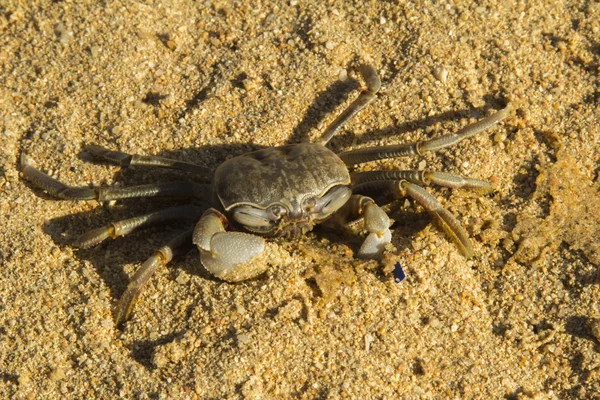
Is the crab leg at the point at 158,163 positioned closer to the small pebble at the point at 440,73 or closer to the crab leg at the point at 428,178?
the crab leg at the point at 428,178

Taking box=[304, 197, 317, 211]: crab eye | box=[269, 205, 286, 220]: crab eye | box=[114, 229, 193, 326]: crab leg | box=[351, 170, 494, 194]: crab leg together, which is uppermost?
box=[351, 170, 494, 194]: crab leg

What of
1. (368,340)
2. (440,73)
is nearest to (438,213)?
(368,340)

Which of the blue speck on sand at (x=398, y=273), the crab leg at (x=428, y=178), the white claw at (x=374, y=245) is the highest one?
the crab leg at (x=428, y=178)

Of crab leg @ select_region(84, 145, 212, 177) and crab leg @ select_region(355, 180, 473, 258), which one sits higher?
crab leg @ select_region(355, 180, 473, 258)

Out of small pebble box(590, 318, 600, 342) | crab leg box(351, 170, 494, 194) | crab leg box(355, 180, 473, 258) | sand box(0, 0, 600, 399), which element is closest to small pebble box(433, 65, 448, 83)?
sand box(0, 0, 600, 399)

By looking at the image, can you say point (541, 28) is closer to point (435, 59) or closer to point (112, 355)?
point (435, 59)

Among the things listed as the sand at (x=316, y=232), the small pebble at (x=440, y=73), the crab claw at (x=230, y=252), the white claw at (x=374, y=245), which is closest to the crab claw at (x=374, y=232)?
the white claw at (x=374, y=245)

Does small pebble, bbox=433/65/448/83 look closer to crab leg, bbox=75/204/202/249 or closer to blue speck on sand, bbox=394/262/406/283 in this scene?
blue speck on sand, bbox=394/262/406/283
